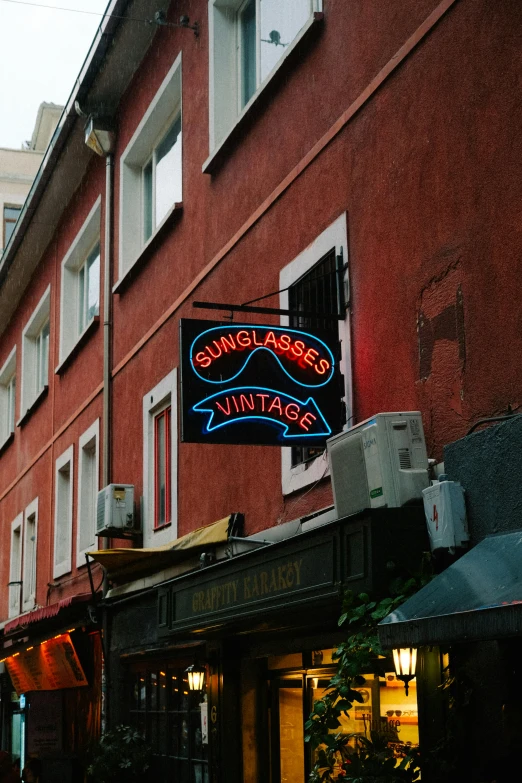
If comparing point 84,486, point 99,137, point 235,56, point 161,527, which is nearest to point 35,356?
point 84,486

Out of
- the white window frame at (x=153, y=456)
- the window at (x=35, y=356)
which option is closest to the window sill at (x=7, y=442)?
the window at (x=35, y=356)

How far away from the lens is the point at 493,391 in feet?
21.6

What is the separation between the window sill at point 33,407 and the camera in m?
19.2

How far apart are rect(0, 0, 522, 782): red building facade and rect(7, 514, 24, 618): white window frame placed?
1099 millimetres

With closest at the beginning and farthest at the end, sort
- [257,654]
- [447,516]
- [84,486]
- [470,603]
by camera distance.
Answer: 1. [470,603]
2. [447,516]
3. [257,654]
4. [84,486]

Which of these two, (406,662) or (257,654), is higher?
(257,654)

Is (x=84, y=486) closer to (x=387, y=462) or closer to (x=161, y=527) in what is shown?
(x=161, y=527)

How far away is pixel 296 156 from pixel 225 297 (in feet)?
6.14

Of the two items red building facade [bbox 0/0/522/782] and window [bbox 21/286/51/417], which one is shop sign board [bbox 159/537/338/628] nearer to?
red building facade [bbox 0/0/522/782]

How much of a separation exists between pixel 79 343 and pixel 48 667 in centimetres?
443

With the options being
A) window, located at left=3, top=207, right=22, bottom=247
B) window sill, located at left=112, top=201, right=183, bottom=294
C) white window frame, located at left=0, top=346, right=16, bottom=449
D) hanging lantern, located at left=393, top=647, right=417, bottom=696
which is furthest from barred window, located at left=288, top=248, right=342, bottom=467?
window, located at left=3, top=207, right=22, bottom=247

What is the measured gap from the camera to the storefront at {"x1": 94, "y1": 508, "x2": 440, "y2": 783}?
22.5 ft

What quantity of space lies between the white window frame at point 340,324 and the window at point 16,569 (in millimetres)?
12020

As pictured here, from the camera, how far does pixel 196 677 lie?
11.0 metres
